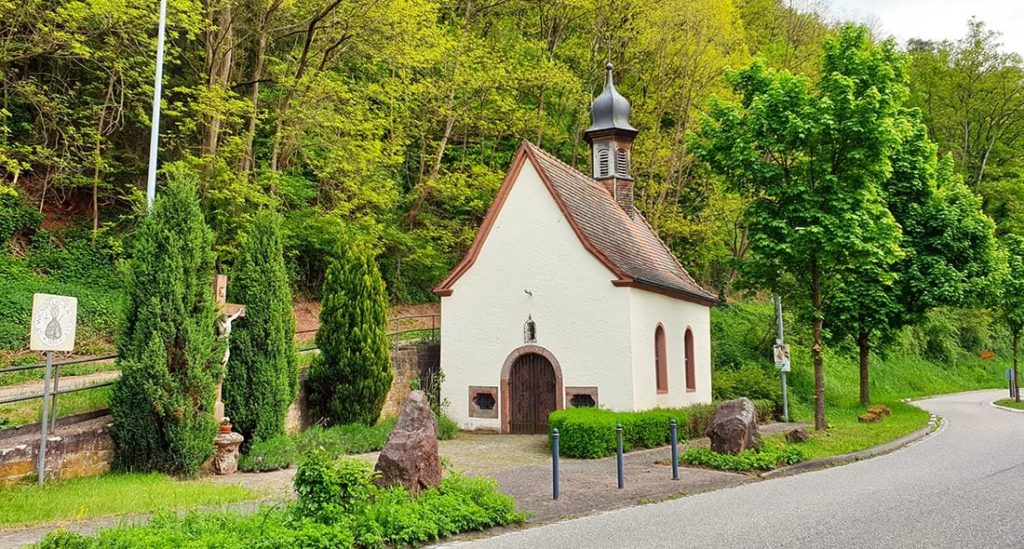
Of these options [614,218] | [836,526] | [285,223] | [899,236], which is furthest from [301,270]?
[836,526]

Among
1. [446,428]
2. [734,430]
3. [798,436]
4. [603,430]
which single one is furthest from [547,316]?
[798,436]

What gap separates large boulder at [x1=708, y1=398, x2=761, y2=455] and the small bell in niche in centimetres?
555

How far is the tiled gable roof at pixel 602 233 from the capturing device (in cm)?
1695

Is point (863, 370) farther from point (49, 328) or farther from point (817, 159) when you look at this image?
point (49, 328)

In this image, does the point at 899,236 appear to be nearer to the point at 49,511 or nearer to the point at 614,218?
the point at 614,218

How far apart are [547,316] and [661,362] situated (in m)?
3.57

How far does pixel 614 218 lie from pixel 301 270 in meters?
10.9

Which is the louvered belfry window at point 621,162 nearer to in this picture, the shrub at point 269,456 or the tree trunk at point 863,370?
the tree trunk at point 863,370

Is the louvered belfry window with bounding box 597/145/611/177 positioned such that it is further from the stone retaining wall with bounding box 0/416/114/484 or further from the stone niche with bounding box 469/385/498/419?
the stone retaining wall with bounding box 0/416/114/484

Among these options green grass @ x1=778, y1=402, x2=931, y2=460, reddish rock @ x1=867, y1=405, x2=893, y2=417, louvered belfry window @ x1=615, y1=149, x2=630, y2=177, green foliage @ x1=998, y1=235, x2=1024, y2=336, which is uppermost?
louvered belfry window @ x1=615, y1=149, x2=630, y2=177

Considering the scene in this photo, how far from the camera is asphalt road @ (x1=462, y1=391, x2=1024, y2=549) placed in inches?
265

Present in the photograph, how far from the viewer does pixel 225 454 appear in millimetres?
11523

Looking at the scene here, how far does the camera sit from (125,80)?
18.6 m

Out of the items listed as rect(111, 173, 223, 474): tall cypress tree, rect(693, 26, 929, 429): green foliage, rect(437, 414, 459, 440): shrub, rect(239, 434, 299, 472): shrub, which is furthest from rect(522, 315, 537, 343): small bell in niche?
rect(111, 173, 223, 474): tall cypress tree
